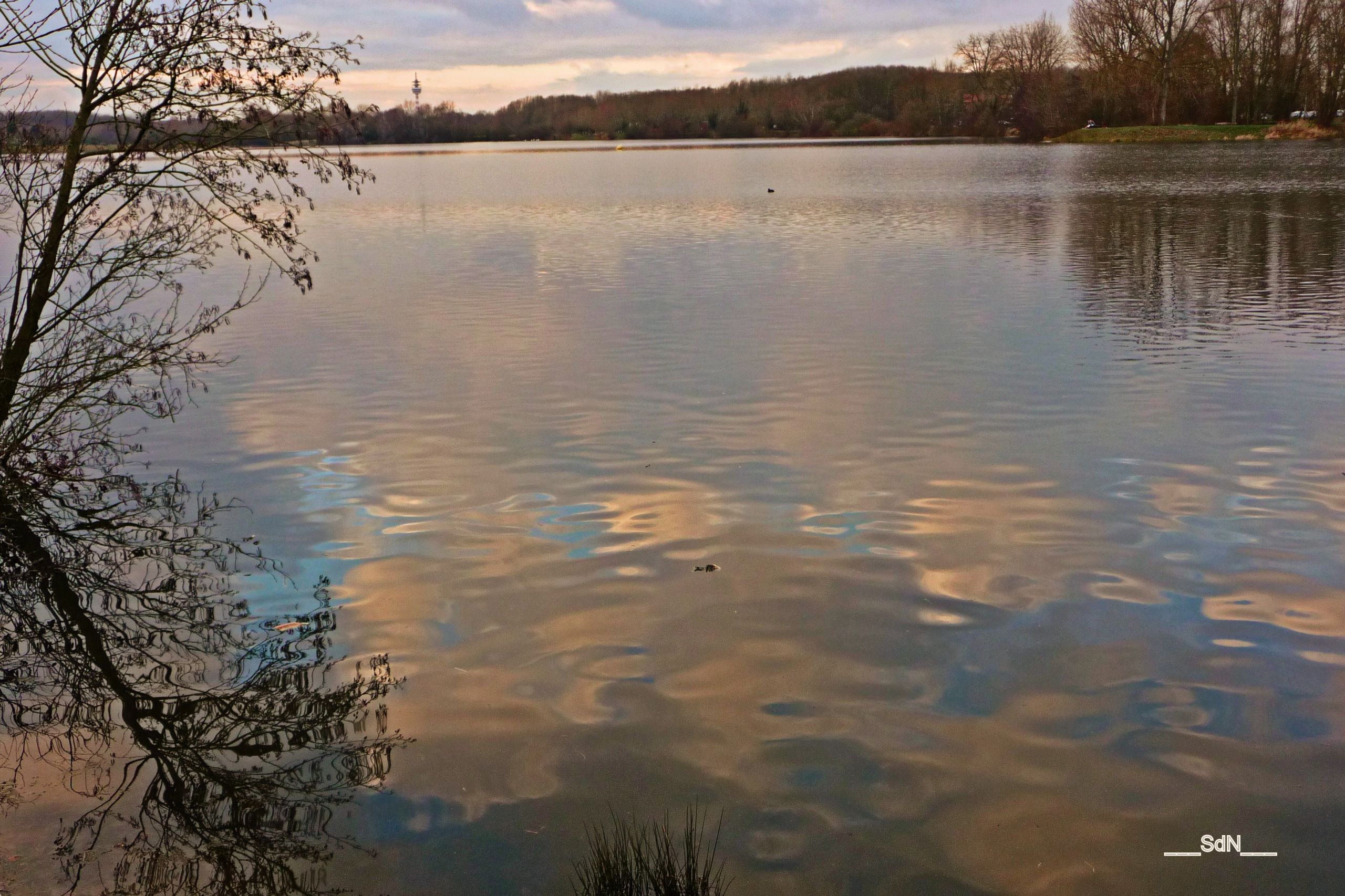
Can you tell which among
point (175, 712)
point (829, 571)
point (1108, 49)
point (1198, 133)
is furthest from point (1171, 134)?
point (175, 712)

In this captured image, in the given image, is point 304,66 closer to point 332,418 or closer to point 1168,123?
point 332,418

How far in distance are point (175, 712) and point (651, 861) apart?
284 centimetres

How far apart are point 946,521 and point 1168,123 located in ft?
299

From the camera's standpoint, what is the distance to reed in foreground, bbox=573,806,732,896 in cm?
423

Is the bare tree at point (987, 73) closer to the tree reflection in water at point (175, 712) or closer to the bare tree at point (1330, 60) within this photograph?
the bare tree at point (1330, 60)

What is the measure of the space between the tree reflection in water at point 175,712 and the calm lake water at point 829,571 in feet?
0.60

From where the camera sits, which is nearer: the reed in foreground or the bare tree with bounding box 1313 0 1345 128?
the reed in foreground

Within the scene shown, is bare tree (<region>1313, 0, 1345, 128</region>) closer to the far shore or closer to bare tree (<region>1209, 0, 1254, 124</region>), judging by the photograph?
the far shore

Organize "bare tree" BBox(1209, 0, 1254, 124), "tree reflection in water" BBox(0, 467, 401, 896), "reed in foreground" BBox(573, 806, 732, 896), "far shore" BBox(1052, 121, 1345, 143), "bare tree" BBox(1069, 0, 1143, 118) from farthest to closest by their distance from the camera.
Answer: "bare tree" BBox(1069, 0, 1143, 118)
"bare tree" BBox(1209, 0, 1254, 124)
"far shore" BBox(1052, 121, 1345, 143)
"tree reflection in water" BBox(0, 467, 401, 896)
"reed in foreground" BBox(573, 806, 732, 896)

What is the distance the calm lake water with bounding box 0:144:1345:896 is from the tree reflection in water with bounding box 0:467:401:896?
183mm

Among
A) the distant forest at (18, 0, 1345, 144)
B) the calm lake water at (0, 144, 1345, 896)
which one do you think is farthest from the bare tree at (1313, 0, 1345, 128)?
the calm lake water at (0, 144, 1345, 896)

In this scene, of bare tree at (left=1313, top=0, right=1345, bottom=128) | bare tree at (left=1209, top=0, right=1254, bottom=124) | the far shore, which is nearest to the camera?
the far shore

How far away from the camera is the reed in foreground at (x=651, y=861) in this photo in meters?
4.23

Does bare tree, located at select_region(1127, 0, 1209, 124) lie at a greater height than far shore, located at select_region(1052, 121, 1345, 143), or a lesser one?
greater
